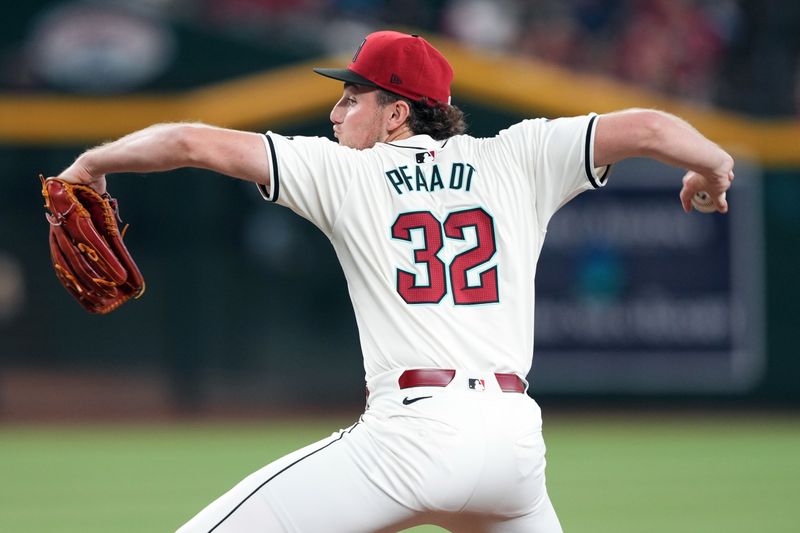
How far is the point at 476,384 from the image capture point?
10.3 ft

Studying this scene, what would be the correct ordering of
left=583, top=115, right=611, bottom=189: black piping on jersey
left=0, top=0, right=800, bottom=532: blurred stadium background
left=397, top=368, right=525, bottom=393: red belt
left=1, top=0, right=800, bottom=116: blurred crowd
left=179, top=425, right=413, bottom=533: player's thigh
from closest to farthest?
left=179, top=425, right=413, bottom=533: player's thigh, left=397, top=368, right=525, bottom=393: red belt, left=583, top=115, right=611, bottom=189: black piping on jersey, left=0, top=0, right=800, bottom=532: blurred stadium background, left=1, top=0, right=800, bottom=116: blurred crowd

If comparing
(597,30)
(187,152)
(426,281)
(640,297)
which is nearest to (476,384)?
(426,281)

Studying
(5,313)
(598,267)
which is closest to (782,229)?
(598,267)

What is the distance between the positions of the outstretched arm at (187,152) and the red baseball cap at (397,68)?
408mm

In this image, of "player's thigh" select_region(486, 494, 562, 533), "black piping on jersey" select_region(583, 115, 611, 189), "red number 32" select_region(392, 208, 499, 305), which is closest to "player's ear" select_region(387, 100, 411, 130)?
"red number 32" select_region(392, 208, 499, 305)

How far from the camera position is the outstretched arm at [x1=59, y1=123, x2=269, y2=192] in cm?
306

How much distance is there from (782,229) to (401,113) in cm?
862

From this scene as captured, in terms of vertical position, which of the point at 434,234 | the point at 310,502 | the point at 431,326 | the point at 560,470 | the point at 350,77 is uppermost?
the point at 350,77

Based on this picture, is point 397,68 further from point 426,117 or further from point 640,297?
point 640,297

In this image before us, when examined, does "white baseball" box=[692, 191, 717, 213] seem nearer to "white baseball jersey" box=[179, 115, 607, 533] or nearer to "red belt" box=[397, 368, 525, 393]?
"white baseball jersey" box=[179, 115, 607, 533]

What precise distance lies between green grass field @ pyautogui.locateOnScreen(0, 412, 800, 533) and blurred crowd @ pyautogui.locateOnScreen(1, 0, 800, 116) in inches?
133

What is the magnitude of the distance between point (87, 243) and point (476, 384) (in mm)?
1110

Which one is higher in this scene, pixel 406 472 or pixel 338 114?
pixel 338 114

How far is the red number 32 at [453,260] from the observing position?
318cm
